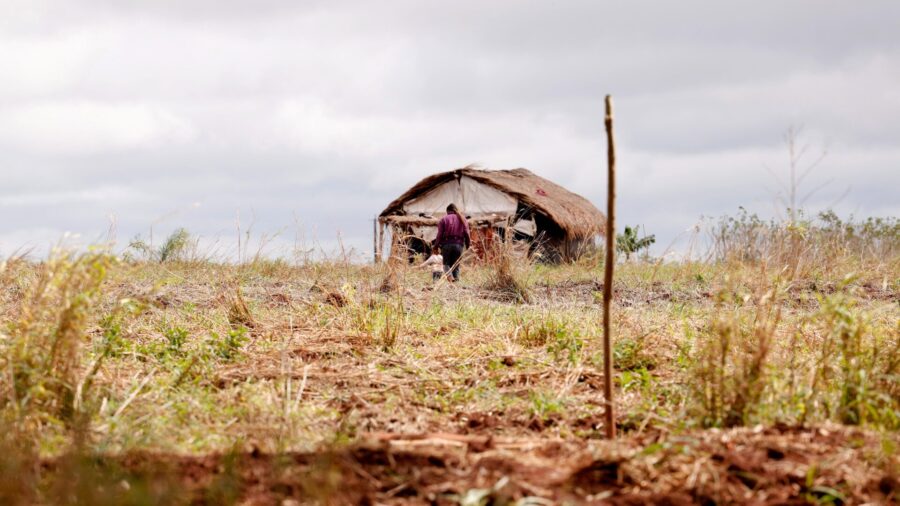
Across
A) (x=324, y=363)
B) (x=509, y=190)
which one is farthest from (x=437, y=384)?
(x=509, y=190)

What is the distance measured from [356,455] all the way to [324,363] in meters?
2.54

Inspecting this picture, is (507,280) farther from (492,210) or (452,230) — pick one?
(492,210)

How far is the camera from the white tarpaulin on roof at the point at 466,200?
73.4ft

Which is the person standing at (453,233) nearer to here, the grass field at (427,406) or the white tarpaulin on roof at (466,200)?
the grass field at (427,406)

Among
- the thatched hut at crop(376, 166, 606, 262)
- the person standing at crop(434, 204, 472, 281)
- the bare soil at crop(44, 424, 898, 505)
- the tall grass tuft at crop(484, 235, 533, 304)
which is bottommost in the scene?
the bare soil at crop(44, 424, 898, 505)

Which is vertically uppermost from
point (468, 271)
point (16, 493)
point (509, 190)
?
point (509, 190)

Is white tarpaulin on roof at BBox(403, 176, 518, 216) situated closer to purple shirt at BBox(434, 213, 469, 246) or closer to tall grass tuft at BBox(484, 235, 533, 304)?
purple shirt at BBox(434, 213, 469, 246)

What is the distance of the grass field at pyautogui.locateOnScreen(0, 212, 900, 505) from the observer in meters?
2.83

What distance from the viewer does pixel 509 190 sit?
863 inches

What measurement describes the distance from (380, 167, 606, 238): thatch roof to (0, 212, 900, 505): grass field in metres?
14.1

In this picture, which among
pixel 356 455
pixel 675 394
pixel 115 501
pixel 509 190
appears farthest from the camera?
pixel 509 190

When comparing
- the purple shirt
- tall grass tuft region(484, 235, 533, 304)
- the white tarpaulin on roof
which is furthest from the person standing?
the white tarpaulin on roof

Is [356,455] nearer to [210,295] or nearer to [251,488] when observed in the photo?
[251,488]

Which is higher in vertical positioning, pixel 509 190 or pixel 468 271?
pixel 509 190
